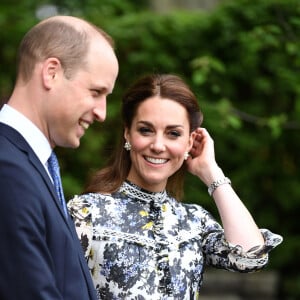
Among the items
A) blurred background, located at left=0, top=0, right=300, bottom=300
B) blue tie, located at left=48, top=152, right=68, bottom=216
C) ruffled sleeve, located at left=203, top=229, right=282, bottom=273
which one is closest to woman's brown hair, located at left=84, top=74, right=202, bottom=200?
ruffled sleeve, located at left=203, top=229, right=282, bottom=273

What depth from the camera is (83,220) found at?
10.8 ft

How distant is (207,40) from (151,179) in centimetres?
389

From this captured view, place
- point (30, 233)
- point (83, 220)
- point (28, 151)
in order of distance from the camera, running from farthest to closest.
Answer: point (83, 220)
point (28, 151)
point (30, 233)

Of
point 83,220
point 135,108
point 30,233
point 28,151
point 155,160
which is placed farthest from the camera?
point 135,108

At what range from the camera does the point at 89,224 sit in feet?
10.8

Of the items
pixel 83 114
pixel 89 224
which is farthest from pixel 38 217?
pixel 89 224

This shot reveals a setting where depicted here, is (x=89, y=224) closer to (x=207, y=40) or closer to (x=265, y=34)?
(x=265, y=34)

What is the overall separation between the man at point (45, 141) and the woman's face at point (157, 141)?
739 mm

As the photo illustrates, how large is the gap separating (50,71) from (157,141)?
0.93 meters

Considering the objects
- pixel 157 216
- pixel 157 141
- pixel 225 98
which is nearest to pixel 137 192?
pixel 157 216

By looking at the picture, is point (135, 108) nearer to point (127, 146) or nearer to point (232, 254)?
point (127, 146)

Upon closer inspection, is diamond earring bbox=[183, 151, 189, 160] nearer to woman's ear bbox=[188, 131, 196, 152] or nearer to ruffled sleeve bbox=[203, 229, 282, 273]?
woman's ear bbox=[188, 131, 196, 152]

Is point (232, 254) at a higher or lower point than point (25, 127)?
lower

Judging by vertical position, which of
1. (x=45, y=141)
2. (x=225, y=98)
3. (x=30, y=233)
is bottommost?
(x=30, y=233)
